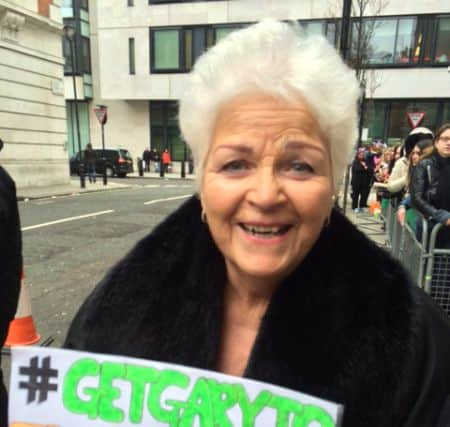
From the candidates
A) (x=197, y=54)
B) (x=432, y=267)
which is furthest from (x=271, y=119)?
(x=197, y=54)

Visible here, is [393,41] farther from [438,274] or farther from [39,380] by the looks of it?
[39,380]

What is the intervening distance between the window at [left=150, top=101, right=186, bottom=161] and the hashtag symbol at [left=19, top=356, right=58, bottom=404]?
28492 millimetres

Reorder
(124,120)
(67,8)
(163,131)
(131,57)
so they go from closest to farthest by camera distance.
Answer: (131,57) → (163,131) → (67,8) → (124,120)

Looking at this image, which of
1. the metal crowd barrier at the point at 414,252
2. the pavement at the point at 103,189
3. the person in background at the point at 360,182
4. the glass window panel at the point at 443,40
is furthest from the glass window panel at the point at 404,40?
the metal crowd barrier at the point at 414,252

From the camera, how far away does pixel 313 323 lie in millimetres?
1245

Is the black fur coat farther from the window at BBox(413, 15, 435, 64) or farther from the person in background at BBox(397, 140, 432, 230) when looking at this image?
the window at BBox(413, 15, 435, 64)

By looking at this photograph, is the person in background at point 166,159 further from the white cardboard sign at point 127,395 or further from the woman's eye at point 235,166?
the white cardboard sign at point 127,395

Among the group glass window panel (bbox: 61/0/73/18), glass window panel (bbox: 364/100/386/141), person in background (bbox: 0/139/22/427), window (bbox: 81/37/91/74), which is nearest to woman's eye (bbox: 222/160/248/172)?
person in background (bbox: 0/139/22/427)

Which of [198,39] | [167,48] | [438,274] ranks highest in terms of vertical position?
[198,39]

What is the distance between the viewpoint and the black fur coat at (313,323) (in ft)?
3.76

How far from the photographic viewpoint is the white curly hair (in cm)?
119

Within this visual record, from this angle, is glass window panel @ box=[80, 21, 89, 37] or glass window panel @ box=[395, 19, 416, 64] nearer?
→ glass window panel @ box=[395, 19, 416, 64]

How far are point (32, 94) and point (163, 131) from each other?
14.1 metres

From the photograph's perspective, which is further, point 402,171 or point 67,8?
point 67,8
